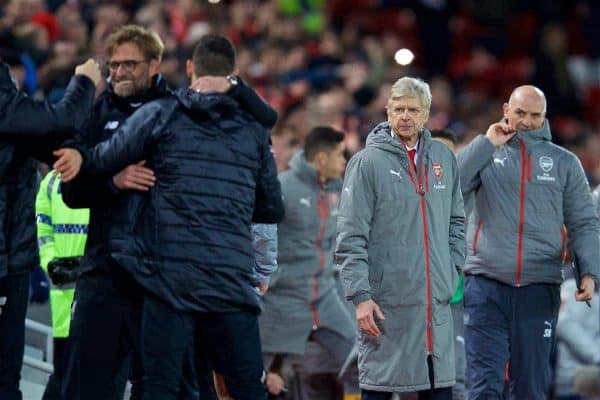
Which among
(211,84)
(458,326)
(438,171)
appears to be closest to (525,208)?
(438,171)

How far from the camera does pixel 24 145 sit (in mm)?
7211

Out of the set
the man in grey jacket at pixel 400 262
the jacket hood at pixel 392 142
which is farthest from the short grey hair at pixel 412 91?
the jacket hood at pixel 392 142

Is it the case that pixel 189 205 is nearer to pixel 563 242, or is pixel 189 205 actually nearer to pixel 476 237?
pixel 476 237

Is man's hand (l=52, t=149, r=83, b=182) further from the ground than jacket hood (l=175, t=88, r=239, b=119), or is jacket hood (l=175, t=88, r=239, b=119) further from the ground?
jacket hood (l=175, t=88, r=239, b=119)

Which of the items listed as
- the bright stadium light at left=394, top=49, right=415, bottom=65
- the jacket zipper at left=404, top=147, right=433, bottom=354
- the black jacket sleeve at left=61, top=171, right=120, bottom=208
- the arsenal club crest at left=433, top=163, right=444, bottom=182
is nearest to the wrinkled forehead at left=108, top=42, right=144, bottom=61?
the black jacket sleeve at left=61, top=171, right=120, bottom=208

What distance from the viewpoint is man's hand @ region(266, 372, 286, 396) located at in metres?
10.7

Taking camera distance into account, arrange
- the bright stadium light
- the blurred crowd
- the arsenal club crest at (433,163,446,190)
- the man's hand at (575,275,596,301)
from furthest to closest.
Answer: the bright stadium light < the blurred crowd < the man's hand at (575,275,596,301) < the arsenal club crest at (433,163,446,190)

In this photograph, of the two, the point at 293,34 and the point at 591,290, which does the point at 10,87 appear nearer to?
the point at 591,290

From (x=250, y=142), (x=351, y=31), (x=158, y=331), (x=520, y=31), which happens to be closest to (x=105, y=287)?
(x=158, y=331)

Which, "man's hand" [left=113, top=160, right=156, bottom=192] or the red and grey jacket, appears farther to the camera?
the red and grey jacket

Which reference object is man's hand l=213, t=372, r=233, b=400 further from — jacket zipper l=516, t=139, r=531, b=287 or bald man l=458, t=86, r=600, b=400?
jacket zipper l=516, t=139, r=531, b=287

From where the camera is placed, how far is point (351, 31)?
2027cm

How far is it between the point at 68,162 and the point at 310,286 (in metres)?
4.22

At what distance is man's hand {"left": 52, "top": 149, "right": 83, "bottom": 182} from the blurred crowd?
416 cm
